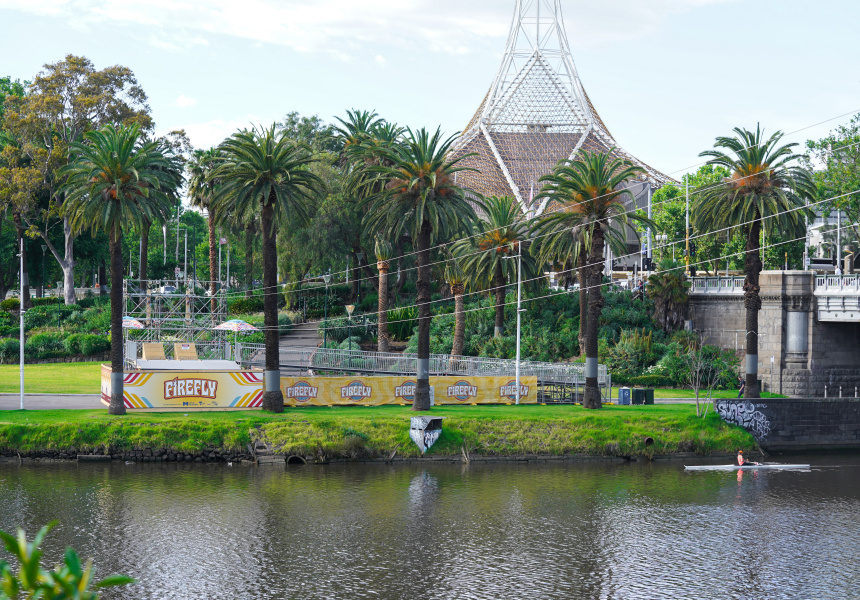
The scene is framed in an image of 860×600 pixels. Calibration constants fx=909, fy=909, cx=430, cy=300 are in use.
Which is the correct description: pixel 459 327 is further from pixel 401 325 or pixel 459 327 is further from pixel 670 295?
pixel 670 295

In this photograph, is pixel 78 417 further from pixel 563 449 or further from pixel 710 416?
pixel 710 416

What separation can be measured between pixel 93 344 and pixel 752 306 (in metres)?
51.8

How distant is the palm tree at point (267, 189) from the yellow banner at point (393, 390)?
252cm

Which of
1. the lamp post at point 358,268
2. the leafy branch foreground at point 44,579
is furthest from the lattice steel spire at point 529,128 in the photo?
the leafy branch foreground at point 44,579

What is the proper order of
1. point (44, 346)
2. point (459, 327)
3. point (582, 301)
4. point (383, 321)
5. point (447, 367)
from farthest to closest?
point (44, 346), point (459, 327), point (383, 321), point (582, 301), point (447, 367)

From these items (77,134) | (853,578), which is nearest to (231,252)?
(77,134)

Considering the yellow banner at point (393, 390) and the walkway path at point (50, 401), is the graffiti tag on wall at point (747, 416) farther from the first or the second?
the walkway path at point (50, 401)

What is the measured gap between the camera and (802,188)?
57625 millimetres

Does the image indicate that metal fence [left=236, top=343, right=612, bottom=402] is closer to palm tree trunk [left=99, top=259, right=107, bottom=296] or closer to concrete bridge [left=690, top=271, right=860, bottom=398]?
concrete bridge [left=690, top=271, right=860, bottom=398]

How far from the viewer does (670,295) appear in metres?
73.1

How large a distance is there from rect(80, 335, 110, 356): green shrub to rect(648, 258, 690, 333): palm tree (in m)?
45.6

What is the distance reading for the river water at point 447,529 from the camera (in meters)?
28.1

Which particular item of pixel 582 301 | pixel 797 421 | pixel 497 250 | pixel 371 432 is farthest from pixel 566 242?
pixel 371 432

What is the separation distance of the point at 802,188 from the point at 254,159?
3414 centimetres
